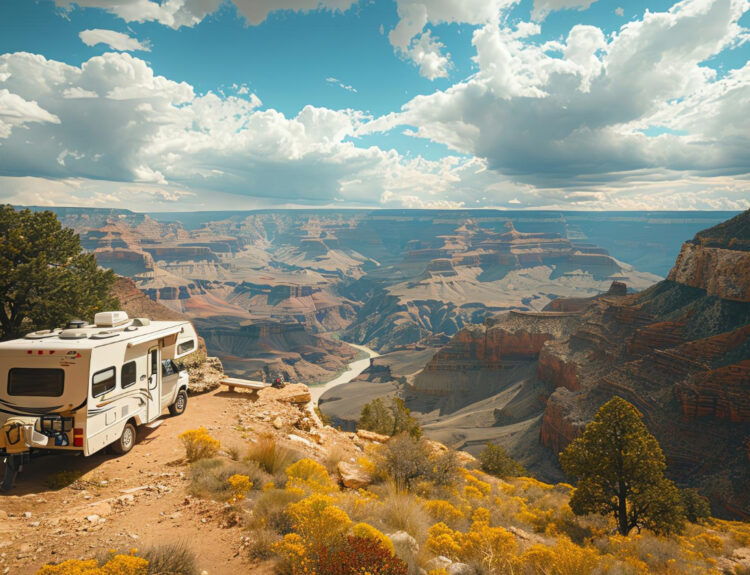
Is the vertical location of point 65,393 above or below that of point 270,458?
above

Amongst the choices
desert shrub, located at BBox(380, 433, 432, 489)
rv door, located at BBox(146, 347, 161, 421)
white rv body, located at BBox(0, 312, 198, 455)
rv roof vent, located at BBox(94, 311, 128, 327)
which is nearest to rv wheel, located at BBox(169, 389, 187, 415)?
rv door, located at BBox(146, 347, 161, 421)

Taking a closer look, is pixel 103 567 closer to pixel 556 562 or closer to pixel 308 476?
pixel 308 476

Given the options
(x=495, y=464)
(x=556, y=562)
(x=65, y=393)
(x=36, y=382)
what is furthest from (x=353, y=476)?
(x=495, y=464)

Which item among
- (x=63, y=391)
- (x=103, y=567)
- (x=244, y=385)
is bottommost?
(x=244, y=385)

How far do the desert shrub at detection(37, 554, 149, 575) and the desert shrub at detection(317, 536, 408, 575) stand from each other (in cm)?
257

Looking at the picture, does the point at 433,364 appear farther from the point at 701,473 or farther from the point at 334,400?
the point at 701,473

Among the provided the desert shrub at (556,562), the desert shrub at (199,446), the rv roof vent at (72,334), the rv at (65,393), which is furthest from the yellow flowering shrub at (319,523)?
the rv roof vent at (72,334)

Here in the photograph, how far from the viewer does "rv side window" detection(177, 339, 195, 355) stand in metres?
15.5

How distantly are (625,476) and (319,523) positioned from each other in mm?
13618

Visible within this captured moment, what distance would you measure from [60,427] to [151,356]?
11.5ft

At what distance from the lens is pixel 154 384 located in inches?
523

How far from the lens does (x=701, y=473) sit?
33.8m

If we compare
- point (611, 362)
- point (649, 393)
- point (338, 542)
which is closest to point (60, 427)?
point (338, 542)

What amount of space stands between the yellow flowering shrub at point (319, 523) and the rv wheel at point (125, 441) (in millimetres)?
7921
